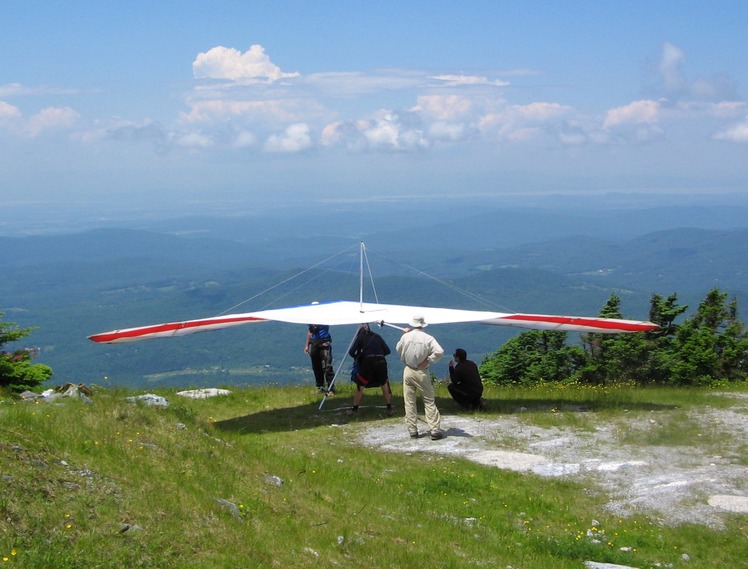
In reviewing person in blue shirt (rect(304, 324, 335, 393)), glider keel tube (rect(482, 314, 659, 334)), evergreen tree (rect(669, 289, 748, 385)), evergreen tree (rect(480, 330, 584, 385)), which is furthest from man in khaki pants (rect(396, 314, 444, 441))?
evergreen tree (rect(669, 289, 748, 385))

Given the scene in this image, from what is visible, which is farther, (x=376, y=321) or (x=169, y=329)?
(x=376, y=321)

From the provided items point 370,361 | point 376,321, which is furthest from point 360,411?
point 376,321

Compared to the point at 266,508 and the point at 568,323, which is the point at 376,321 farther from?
the point at 266,508

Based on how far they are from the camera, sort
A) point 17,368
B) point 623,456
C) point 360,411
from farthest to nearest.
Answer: point 360,411
point 17,368
point 623,456

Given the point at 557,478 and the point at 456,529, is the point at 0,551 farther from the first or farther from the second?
the point at 557,478

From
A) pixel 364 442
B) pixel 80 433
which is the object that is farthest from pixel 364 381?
pixel 80 433

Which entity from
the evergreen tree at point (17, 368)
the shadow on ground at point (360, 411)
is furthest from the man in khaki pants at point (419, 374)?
the evergreen tree at point (17, 368)

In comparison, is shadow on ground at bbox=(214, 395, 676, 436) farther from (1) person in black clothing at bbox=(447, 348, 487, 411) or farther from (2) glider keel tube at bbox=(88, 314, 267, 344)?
(2) glider keel tube at bbox=(88, 314, 267, 344)
